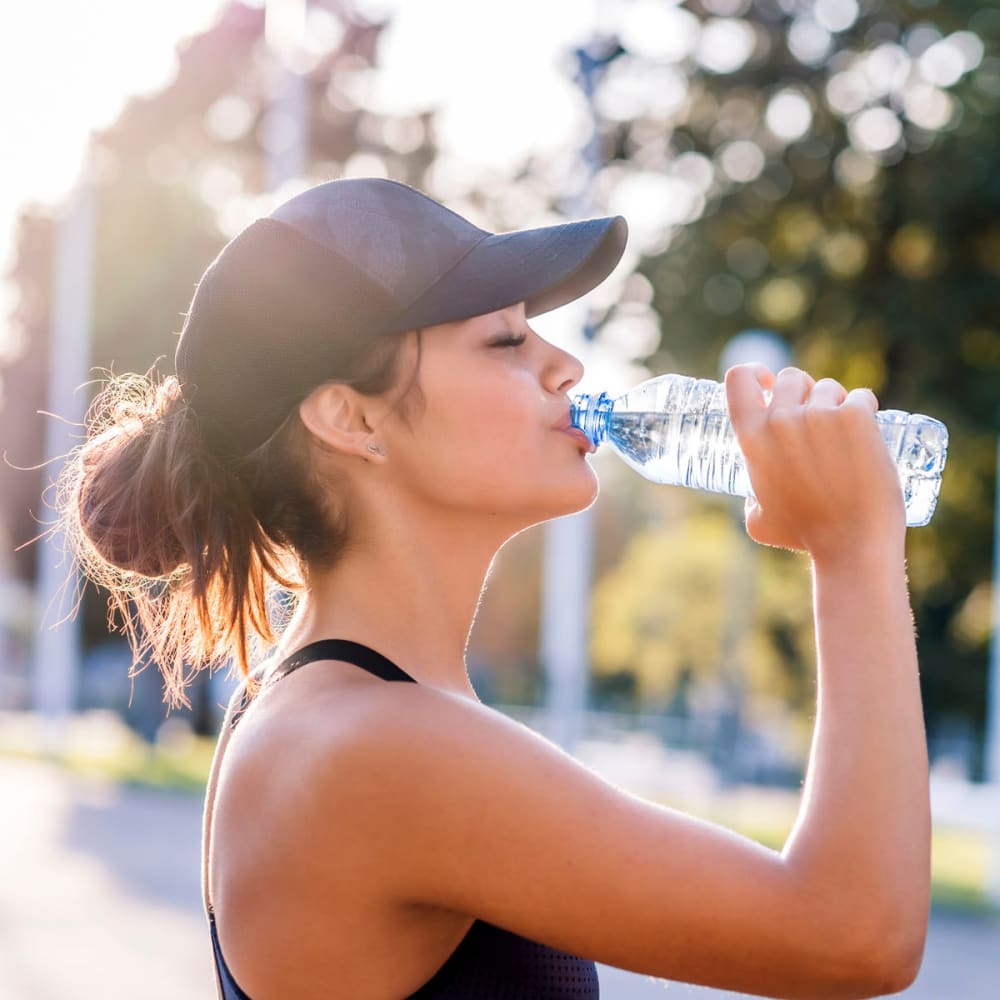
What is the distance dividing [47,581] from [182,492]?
24967 mm

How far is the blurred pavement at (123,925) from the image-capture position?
7.76 m

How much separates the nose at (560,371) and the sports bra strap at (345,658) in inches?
17.3

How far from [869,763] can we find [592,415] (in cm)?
84

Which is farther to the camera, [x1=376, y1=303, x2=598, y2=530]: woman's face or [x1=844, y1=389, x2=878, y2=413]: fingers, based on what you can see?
[x1=376, y1=303, x2=598, y2=530]: woman's face

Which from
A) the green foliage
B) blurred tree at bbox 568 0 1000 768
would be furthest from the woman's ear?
the green foliage

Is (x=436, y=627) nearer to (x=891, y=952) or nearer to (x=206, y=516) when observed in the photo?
(x=206, y=516)

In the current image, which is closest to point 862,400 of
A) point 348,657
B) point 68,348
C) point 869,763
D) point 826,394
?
point 826,394

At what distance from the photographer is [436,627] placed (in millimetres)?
2088

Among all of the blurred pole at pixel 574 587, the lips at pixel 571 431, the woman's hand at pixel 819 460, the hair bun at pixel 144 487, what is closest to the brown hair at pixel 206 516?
the hair bun at pixel 144 487

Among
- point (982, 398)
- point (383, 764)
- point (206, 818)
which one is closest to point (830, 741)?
point (383, 764)

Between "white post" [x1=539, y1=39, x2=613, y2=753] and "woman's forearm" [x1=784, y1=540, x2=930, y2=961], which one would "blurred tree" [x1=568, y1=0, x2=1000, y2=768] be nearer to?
"white post" [x1=539, y1=39, x2=613, y2=753]

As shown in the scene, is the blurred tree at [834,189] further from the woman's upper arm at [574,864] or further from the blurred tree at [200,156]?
the woman's upper arm at [574,864]

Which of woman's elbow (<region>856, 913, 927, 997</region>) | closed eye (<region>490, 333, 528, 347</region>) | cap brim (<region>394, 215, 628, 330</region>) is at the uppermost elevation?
cap brim (<region>394, 215, 628, 330</region>)

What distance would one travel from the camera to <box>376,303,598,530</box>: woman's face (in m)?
2.04
